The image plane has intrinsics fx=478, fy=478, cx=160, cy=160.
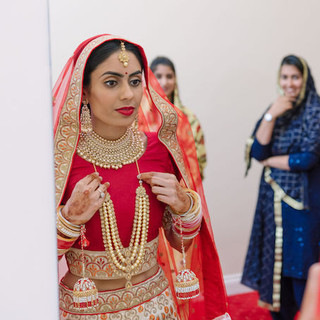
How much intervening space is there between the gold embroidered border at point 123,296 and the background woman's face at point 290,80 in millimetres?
496

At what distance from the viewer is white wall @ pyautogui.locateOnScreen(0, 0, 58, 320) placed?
1.01 metres

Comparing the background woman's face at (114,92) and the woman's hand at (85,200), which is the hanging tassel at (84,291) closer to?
the woman's hand at (85,200)

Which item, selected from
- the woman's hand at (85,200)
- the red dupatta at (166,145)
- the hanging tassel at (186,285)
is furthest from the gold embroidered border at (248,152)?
the woman's hand at (85,200)

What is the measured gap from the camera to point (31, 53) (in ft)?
3.33

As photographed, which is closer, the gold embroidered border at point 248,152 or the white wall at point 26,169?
the white wall at point 26,169

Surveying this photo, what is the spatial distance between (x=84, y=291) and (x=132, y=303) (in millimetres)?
111

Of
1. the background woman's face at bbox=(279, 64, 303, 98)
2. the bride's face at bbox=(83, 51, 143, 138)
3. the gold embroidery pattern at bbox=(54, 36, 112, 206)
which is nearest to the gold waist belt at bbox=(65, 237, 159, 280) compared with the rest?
the gold embroidery pattern at bbox=(54, 36, 112, 206)

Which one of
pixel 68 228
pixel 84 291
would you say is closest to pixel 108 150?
pixel 68 228

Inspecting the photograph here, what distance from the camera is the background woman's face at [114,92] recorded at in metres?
0.96

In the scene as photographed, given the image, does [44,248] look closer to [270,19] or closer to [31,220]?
[31,220]

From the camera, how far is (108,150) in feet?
3.27

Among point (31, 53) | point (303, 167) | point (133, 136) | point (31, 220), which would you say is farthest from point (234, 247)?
point (31, 53)

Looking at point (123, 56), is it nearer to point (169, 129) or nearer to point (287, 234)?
point (169, 129)

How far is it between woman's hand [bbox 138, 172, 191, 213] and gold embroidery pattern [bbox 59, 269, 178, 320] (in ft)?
0.53
